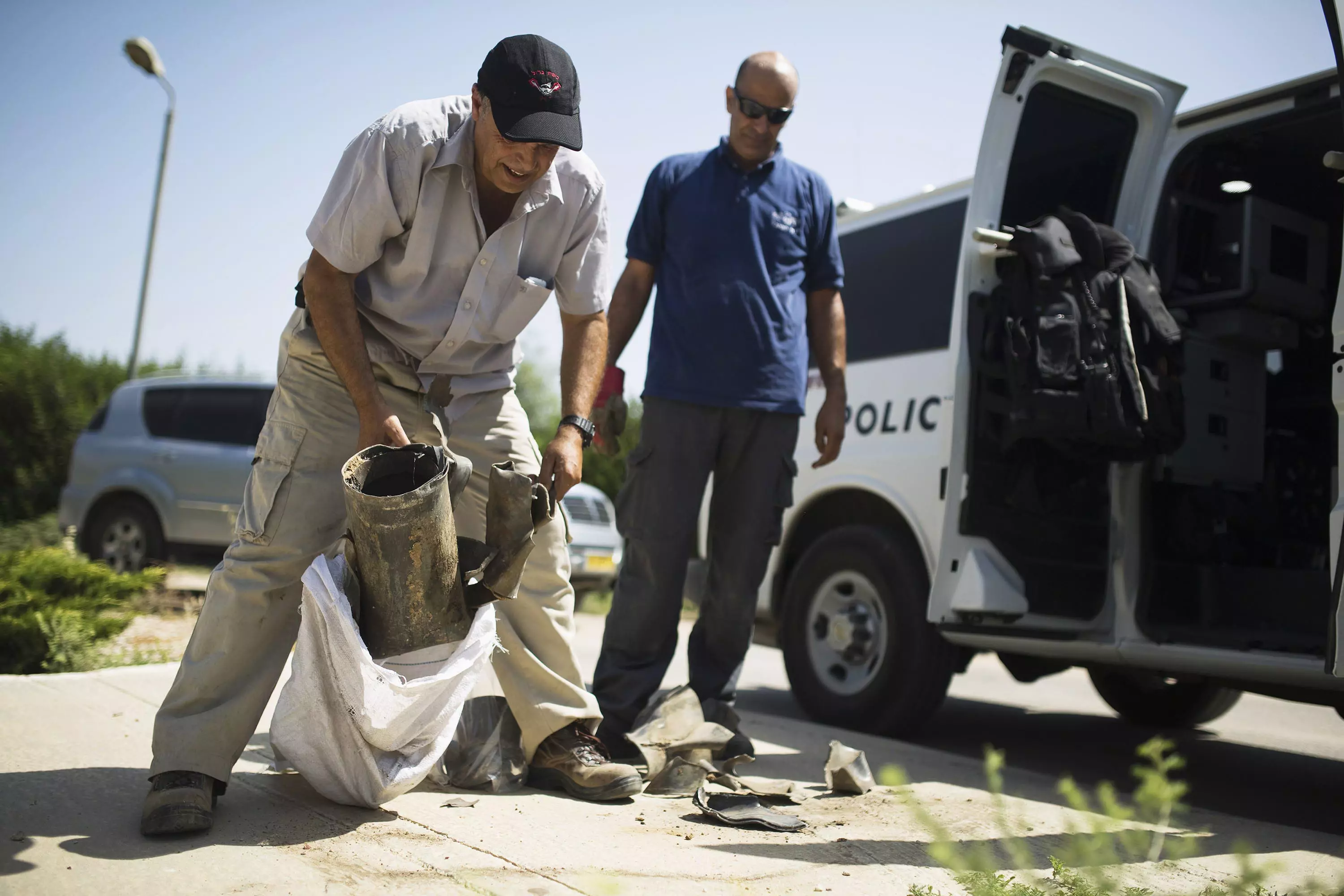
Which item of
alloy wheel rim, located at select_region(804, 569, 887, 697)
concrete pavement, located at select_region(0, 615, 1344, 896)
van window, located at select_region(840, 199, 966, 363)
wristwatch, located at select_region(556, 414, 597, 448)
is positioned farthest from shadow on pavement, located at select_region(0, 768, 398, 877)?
van window, located at select_region(840, 199, 966, 363)

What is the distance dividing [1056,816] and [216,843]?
2.06 metres

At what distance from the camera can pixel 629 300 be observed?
374 cm

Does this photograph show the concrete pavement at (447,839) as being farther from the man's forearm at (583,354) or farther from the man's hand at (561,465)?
the man's forearm at (583,354)

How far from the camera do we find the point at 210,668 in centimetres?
241

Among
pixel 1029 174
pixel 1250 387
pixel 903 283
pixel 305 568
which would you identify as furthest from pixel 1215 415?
pixel 305 568

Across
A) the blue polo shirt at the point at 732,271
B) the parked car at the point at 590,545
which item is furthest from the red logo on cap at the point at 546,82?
the parked car at the point at 590,545

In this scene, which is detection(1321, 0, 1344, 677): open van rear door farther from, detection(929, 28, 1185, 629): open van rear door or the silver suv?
the silver suv

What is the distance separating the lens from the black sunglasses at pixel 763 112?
357 centimetres

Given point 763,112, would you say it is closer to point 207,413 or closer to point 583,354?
point 583,354

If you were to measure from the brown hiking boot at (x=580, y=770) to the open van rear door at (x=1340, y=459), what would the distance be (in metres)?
1.74

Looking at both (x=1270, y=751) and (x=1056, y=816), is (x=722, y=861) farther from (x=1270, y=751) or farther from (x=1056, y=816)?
(x=1270, y=751)

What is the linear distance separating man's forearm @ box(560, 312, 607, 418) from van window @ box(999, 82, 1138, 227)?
5.56 ft

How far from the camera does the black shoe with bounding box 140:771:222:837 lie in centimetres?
221

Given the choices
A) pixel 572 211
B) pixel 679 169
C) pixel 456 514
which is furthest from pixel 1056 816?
pixel 679 169
